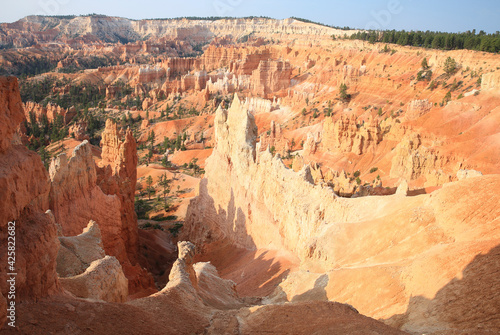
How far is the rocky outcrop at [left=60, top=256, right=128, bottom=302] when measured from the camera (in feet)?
Answer: 36.4

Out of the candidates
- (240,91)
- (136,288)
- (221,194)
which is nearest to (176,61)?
(240,91)

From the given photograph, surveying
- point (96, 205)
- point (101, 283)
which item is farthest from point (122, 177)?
point (101, 283)

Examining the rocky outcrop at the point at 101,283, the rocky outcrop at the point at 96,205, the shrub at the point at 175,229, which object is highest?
the rocky outcrop at the point at 101,283

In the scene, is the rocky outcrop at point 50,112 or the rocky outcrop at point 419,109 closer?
the rocky outcrop at point 419,109

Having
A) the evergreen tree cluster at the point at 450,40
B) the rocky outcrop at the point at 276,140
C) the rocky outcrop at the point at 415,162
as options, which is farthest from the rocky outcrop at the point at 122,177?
the evergreen tree cluster at the point at 450,40

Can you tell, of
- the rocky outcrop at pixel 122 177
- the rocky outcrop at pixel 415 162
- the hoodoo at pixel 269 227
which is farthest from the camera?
the rocky outcrop at pixel 415 162

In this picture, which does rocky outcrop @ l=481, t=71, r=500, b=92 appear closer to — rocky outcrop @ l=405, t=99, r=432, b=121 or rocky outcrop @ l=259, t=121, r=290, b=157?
rocky outcrop @ l=405, t=99, r=432, b=121

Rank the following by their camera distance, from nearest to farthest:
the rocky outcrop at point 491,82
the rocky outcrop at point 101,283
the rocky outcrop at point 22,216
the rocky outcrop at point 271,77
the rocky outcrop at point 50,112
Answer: the rocky outcrop at point 22,216, the rocky outcrop at point 101,283, the rocky outcrop at point 491,82, the rocky outcrop at point 50,112, the rocky outcrop at point 271,77

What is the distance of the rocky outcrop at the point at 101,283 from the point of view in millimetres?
11108

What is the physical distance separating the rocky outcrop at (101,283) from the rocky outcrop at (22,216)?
204cm

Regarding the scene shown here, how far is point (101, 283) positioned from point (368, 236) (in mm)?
11078

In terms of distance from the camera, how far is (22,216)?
28.0 ft

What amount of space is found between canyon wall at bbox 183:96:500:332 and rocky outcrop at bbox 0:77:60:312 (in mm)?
9185

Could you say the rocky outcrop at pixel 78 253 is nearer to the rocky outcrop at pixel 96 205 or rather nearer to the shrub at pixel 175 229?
the rocky outcrop at pixel 96 205
